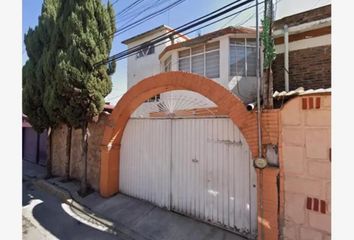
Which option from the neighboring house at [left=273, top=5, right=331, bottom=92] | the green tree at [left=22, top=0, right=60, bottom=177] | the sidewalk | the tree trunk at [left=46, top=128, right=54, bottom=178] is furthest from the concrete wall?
the tree trunk at [left=46, top=128, right=54, bottom=178]

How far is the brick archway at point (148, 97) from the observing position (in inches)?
173

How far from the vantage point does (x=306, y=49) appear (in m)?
6.90

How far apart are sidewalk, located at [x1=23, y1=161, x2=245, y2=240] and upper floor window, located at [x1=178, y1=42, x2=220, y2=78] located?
561 cm

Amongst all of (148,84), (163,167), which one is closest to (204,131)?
(163,167)

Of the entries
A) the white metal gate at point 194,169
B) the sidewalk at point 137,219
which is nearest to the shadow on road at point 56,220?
the sidewalk at point 137,219

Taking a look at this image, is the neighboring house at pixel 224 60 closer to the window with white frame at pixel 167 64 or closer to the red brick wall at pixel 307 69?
the window with white frame at pixel 167 64

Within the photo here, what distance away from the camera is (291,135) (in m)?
3.80

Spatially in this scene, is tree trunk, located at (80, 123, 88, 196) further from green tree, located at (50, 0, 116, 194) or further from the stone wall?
the stone wall

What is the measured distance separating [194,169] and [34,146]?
11.4m

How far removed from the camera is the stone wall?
7.52 meters

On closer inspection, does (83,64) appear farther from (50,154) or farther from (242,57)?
(242,57)
